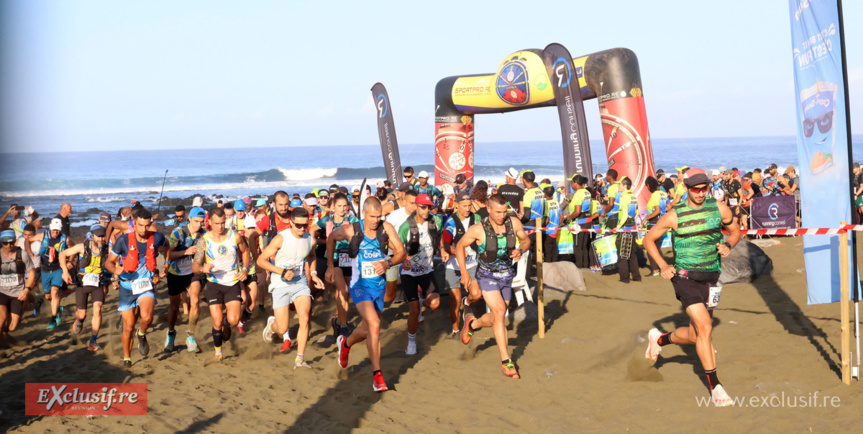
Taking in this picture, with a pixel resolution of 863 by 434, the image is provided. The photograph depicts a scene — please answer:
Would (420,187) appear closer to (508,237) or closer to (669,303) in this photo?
(669,303)

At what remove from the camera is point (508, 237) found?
Result: 6461 mm

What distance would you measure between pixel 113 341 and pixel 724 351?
7421 millimetres

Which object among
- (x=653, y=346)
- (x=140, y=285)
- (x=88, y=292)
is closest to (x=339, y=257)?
(x=140, y=285)

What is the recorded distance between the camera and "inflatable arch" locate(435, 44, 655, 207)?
1495 centimetres

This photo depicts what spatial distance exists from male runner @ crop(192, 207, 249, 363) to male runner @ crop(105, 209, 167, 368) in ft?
1.95

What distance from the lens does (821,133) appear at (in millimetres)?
5535

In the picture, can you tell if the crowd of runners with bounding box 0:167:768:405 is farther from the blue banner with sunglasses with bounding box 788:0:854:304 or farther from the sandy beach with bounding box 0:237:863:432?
the blue banner with sunglasses with bounding box 788:0:854:304

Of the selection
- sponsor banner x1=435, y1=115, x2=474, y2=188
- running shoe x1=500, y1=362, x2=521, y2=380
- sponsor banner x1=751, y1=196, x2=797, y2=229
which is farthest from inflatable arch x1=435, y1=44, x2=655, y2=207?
running shoe x1=500, y1=362, x2=521, y2=380

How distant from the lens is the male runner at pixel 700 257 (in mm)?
5328

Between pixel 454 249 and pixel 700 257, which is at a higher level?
pixel 700 257

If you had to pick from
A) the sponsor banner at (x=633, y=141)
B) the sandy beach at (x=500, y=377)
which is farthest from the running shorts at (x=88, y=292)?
the sponsor banner at (x=633, y=141)

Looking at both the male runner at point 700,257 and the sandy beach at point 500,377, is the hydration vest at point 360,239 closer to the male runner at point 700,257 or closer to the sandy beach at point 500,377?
the sandy beach at point 500,377

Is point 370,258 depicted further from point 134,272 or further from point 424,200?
point 134,272

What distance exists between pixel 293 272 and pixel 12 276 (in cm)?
375
